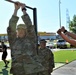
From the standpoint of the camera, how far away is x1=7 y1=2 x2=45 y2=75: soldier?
452 cm

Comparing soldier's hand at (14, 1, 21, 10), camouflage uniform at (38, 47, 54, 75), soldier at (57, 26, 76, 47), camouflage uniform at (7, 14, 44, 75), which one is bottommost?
camouflage uniform at (38, 47, 54, 75)

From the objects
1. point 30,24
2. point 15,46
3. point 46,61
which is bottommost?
point 46,61

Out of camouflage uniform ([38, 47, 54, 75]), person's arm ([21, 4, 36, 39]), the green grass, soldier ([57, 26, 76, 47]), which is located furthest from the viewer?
the green grass

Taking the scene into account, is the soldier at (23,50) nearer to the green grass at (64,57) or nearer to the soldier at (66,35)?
the soldier at (66,35)

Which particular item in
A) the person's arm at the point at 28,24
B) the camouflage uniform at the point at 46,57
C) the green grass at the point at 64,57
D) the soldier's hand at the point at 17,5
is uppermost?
the soldier's hand at the point at 17,5

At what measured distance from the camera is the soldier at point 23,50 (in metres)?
4.52

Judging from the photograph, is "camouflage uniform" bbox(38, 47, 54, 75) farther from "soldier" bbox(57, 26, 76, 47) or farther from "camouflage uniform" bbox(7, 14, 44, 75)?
"soldier" bbox(57, 26, 76, 47)

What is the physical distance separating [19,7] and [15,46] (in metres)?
0.57

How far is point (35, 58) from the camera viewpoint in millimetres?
4586

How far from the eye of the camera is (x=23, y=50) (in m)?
4.53

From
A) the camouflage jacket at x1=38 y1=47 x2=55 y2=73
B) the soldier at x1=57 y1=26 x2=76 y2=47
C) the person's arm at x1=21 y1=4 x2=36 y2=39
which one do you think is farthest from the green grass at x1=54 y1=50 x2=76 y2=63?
the soldier at x1=57 y1=26 x2=76 y2=47

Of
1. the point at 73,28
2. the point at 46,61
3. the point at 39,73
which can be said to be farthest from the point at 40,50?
the point at 73,28

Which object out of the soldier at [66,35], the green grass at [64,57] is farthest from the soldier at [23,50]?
the green grass at [64,57]

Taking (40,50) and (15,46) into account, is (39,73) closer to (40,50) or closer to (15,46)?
(15,46)
